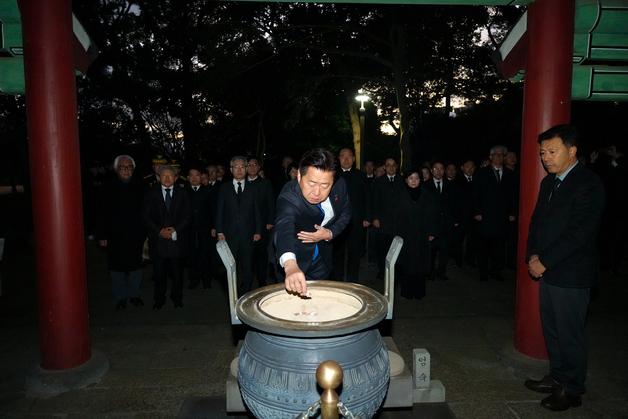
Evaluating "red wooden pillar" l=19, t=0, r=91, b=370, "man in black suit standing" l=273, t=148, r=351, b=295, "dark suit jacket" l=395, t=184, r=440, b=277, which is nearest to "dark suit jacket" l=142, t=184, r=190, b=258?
"red wooden pillar" l=19, t=0, r=91, b=370

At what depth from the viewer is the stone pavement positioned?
377cm

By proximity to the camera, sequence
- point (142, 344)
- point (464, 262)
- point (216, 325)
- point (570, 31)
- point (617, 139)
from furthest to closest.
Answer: point (617, 139), point (464, 262), point (216, 325), point (142, 344), point (570, 31)

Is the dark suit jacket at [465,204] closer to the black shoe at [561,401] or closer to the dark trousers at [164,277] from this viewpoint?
the black shoe at [561,401]

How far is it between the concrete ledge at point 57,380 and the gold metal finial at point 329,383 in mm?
3127

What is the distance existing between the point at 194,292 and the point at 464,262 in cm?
520

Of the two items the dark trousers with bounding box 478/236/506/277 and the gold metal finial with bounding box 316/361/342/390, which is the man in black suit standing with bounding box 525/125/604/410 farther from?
the dark trousers with bounding box 478/236/506/277

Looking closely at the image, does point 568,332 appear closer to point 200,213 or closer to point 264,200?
point 264,200

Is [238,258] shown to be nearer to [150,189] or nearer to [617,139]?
[150,189]

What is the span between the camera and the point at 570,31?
4062 mm

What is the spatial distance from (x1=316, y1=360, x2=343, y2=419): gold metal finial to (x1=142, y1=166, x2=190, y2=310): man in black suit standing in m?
4.65

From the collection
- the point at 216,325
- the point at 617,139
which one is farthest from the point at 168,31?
the point at 617,139

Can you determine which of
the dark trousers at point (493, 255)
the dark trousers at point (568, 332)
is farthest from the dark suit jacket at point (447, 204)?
the dark trousers at point (568, 332)

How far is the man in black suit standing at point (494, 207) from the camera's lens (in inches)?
291

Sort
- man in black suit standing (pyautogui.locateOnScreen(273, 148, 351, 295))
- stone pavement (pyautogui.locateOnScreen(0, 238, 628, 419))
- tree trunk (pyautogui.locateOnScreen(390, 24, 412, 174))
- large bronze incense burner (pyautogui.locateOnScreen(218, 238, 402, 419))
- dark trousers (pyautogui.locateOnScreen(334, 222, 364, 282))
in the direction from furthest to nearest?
tree trunk (pyautogui.locateOnScreen(390, 24, 412, 174)), dark trousers (pyautogui.locateOnScreen(334, 222, 364, 282)), stone pavement (pyautogui.locateOnScreen(0, 238, 628, 419)), man in black suit standing (pyautogui.locateOnScreen(273, 148, 351, 295)), large bronze incense burner (pyautogui.locateOnScreen(218, 238, 402, 419))
